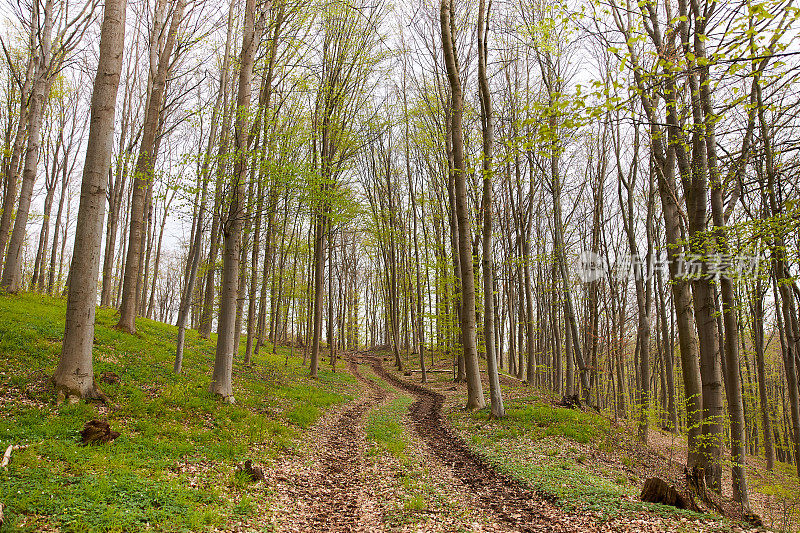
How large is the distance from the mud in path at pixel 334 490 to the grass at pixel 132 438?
0.63 metres

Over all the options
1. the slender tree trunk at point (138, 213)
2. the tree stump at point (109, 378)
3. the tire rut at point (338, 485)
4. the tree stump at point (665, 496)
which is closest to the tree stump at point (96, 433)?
the tree stump at point (109, 378)

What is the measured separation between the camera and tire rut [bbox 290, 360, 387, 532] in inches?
220

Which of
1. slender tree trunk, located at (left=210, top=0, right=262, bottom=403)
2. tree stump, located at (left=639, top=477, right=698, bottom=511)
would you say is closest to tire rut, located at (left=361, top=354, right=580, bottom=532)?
tree stump, located at (left=639, top=477, right=698, bottom=511)

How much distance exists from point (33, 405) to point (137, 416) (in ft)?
5.20

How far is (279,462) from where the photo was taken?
7656mm

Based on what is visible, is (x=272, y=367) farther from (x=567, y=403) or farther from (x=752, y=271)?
(x=752, y=271)

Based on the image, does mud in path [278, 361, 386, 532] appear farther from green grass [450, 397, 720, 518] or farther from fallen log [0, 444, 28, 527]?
fallen log [0, 444, 28, 527]

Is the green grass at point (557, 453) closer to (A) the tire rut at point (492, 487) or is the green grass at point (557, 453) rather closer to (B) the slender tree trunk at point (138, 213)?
(A) the tire rut at point (492, 487)

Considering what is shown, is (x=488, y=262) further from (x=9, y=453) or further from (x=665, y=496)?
(x=9, y=453)

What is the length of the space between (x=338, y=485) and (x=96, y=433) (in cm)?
391

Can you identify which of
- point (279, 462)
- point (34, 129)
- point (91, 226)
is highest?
point (34, 129)

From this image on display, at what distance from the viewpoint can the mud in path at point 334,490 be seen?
552cm

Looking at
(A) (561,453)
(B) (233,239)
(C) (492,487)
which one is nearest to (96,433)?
(B) (233,239)

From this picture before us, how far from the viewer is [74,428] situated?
627 cm
